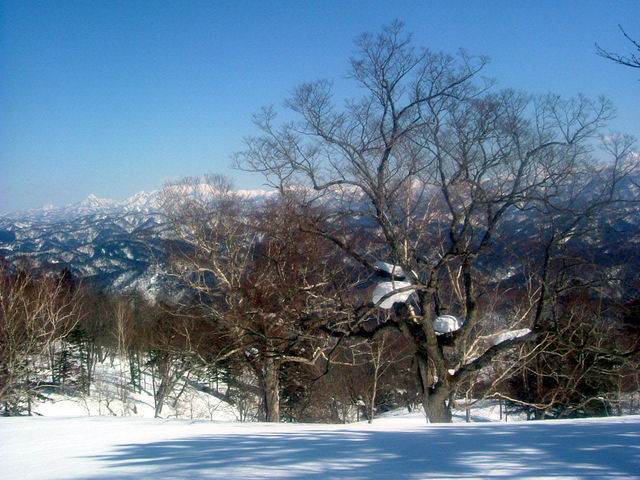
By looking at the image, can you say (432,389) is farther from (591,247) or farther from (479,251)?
(591,247)

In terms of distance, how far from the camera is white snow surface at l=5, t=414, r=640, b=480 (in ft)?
7.85

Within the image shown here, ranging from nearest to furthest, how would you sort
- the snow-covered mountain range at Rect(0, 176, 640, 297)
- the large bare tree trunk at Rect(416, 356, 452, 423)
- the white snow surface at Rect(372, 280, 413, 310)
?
the white snow surface at Rect(372, 280, 413, 310), the large bare tree trunk at Rect(416, 356, 452, 423), the snow-covered mountain range at Rect(0, 176, 640, 297)

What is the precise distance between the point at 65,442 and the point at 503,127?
7189 mm

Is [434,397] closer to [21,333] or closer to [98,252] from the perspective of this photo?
[21,333]

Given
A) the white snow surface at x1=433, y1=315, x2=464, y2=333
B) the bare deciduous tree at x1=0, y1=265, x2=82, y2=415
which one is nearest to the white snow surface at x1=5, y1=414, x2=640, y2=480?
the white snow surface at x1=433, y1=315, x2=464, y2=333

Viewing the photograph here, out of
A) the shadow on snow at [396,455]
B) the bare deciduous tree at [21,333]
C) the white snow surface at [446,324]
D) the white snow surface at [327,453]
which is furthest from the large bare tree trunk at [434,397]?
the bare deciduous tree at [21,333]

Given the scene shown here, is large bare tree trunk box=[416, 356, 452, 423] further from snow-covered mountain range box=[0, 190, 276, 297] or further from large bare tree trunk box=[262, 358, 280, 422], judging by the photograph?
snow-covered mountain range box=[0, 190, 276, 297]

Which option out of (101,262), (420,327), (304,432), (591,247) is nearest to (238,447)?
(304,432)

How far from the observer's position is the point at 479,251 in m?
7.14

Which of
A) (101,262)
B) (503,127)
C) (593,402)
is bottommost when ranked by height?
(593,402)

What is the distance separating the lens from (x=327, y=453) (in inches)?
112

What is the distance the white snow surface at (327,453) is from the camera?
2391 mm

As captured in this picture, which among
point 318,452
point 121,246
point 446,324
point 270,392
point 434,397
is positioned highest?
point 121,246

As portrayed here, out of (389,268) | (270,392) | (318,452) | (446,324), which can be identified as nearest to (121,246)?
(270,392)
